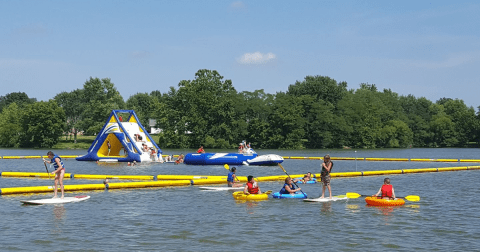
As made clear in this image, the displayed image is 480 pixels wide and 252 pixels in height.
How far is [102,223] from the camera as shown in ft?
69.4

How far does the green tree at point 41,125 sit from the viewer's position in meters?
130

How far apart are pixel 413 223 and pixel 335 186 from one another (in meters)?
14.5

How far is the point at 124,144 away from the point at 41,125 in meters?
76.8

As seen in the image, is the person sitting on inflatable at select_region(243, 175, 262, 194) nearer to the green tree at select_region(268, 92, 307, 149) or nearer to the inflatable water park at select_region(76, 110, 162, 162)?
the inflatable water park at select_region(76, 110, 162, 162)

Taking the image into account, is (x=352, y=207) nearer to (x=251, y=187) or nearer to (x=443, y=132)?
(x=251, y=187)

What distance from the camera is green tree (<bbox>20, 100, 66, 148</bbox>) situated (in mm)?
129500

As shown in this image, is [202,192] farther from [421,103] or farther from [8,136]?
[421,103]

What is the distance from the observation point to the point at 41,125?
422 feet

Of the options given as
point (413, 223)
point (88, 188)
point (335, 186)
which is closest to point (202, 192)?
point (88, 188)

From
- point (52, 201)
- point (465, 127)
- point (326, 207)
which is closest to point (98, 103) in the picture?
point (465, 127)

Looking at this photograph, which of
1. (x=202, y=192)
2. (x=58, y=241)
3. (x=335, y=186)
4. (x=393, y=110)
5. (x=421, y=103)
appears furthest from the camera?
(x=421, y=103)

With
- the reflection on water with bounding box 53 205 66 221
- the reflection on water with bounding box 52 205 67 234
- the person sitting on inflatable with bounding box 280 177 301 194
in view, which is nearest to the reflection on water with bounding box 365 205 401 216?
the person sitting on inflatable with bounding box 280 177 301 194

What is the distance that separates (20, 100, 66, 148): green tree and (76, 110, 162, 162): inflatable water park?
69645 mm

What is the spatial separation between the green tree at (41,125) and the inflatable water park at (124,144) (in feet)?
228
